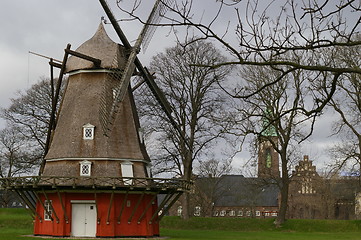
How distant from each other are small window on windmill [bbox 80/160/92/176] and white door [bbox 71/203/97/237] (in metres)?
1.50

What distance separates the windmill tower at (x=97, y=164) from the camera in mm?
25125

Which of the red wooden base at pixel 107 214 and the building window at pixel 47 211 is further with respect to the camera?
the building window at pixel 47 211

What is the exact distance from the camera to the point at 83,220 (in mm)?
25641

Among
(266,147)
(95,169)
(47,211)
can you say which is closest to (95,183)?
(95,169)

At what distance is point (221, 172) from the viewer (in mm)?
54844

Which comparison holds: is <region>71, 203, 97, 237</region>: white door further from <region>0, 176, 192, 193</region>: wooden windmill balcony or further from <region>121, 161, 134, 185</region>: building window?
<region>121, 161, 134, 185</region>: building window

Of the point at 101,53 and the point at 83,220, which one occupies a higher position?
the point at 101,53

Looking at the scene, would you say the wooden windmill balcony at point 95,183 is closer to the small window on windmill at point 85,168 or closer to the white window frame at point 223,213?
the small window on windmill at point 85,168

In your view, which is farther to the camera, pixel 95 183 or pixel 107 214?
pixel 107 214

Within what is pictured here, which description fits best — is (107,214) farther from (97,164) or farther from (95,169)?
(97,164)

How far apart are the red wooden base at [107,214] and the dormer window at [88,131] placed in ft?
8.98

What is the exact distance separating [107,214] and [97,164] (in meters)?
2.40

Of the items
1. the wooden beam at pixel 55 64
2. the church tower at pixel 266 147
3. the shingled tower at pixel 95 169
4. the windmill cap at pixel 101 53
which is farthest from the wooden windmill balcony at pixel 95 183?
the wooden beam at pixel 55 64

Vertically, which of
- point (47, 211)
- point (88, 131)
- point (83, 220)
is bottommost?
point (83, 220)
